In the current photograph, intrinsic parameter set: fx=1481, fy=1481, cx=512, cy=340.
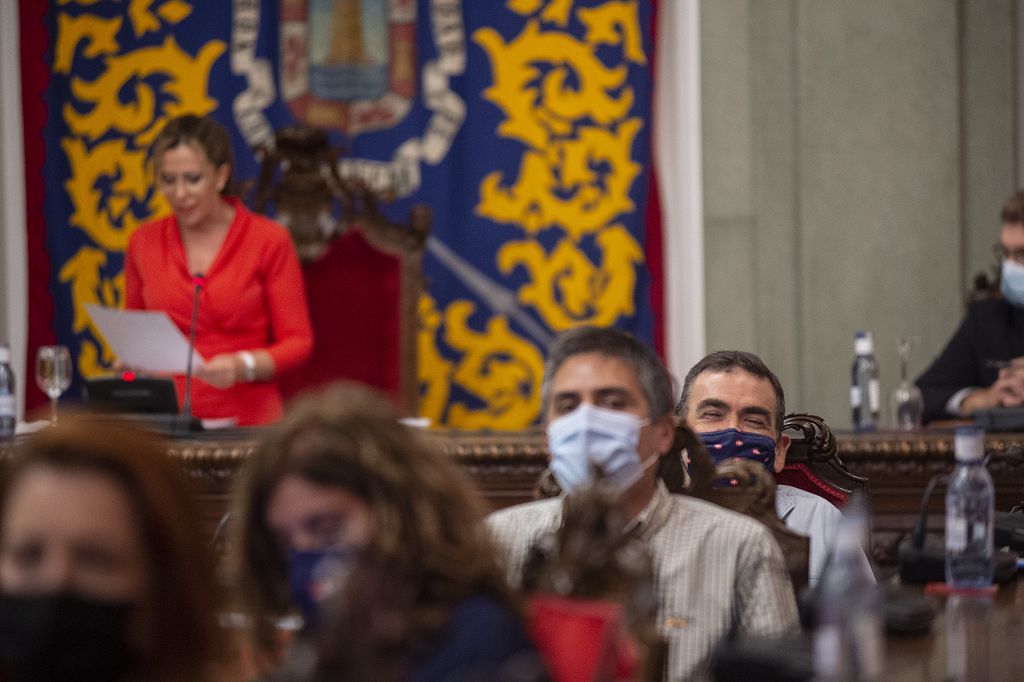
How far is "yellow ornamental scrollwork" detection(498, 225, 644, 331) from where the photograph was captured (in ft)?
20.9

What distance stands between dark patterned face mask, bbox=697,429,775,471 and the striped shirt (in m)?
0.49

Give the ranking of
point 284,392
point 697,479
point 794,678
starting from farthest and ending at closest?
point 284,392
point 697,479
point 794,678

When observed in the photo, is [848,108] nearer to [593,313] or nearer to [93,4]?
[593,313]

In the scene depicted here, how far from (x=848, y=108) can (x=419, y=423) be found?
278 centimetres

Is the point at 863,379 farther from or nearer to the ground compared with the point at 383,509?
nearer to the ground

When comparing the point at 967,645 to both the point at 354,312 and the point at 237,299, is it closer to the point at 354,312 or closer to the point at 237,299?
the point at 237,299

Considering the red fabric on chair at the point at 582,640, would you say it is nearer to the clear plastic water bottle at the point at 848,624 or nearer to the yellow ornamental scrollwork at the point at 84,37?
the clear plastic water bottle at the point at 848,624

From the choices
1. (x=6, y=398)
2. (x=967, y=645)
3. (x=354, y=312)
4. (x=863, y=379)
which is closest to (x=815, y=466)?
(x=967, y=645)

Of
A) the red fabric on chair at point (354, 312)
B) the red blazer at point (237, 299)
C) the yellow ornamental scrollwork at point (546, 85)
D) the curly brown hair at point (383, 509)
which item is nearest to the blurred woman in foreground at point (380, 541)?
the curly brown hair at point (383, 509)

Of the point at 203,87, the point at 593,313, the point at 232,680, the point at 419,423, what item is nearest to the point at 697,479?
the point at 232,680

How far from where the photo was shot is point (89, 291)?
6.43 metres

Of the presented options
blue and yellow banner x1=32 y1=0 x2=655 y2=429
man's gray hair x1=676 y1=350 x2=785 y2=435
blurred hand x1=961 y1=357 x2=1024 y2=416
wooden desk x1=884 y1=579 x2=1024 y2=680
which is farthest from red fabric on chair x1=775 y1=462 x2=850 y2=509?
blue and yellow banner x1=32 y1=0 x2=655 y2=429

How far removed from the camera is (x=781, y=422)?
10.5 ft

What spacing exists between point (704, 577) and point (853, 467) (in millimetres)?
1835
